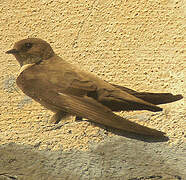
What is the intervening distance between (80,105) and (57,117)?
0.14 metres

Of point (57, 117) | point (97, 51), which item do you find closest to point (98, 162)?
point (57, 117)

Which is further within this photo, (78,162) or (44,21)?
(44,21)

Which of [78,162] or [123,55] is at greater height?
[123,55]

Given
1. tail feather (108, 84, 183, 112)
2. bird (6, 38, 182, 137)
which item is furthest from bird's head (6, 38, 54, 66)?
tail feather (108, 84, 183, 112)

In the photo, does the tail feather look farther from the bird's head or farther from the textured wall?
the bird's head

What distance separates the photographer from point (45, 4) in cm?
158

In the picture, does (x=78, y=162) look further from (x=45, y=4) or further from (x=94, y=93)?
(x=45, y=4)

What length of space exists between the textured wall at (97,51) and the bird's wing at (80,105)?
9 cm

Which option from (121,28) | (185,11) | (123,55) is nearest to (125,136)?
(123,55)

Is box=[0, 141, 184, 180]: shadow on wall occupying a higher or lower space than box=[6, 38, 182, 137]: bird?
lower

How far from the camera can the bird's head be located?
138 centimetres

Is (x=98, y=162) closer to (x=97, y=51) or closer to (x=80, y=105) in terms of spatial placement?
(x=80, y=105)

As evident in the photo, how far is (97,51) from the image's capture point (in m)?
1.51

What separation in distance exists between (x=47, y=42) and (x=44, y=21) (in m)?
0.11
